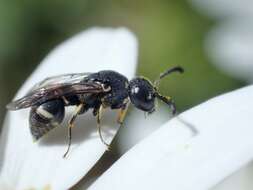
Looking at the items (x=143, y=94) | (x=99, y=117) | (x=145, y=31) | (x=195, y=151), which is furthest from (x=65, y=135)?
(x=145, y=31)

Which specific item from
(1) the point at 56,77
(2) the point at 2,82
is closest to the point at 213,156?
(1) the point at 56,77

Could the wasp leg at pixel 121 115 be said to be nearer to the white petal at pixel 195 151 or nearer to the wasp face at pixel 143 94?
the wasp face at pixel 143 94

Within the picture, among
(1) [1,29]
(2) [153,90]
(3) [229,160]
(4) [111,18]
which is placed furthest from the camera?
(4) [111,18]

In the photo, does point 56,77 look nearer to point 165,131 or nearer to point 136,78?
point 136,78

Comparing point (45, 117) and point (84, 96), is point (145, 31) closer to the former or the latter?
point (84, 96)

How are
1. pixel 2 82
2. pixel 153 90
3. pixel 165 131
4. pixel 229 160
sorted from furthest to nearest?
pixel 2 82 → pixel 153 90 → pixel 165 131 → pixel 229 160

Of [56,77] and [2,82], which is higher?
[56,77]

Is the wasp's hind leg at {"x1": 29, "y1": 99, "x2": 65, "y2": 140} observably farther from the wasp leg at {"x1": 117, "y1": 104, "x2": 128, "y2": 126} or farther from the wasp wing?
the wasp leg at {"x1": 117, "y1": 104, "x2": 128, "y2": 126}

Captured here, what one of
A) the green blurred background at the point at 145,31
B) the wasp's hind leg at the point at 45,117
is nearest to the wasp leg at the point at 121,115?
the wasp's hind leg at the point at 45,117
